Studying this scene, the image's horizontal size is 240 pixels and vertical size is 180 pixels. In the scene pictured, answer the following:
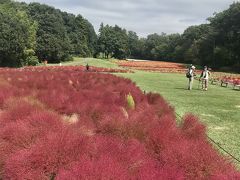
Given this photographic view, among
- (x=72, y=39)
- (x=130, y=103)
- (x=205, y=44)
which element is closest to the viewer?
(x=130, y=103)

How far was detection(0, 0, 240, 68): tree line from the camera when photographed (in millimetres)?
63844

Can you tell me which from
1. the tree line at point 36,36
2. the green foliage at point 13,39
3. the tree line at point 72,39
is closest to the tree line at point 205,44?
the tree line at point 72,39

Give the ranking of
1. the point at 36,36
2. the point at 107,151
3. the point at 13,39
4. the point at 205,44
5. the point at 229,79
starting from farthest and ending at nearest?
the point at 205,44 < the point at 36,36 < the point at 13,39 < the point at 229,79 < the point at 107,151

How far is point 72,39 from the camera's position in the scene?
10638 cm

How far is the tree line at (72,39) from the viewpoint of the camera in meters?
63.8

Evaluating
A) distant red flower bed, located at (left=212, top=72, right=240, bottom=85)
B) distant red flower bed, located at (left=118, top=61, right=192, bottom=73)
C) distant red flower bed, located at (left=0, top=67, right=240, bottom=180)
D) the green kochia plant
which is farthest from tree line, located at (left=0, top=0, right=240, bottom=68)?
distant red flower bed, located at (left=0, top=67, right=240, bottom=180)

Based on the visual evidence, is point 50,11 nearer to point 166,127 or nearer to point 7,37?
point 7,37

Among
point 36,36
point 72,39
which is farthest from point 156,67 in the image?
point 72,39

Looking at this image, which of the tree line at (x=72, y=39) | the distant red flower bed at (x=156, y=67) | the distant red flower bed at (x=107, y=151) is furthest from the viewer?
the tree line at (x=72, y=39)

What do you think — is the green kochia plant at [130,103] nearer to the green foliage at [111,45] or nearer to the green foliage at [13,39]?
the green foliage at [13,39]

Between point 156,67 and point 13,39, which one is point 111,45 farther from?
point 13,39

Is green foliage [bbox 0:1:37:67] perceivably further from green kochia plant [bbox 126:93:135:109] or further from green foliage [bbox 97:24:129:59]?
green foliage [bbox 97:24:129:59]

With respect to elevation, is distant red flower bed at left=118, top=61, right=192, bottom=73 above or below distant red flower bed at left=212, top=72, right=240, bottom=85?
below

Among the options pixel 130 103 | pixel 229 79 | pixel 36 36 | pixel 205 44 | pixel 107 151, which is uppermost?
pixel 36 36
